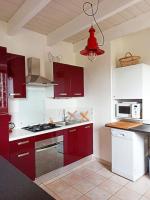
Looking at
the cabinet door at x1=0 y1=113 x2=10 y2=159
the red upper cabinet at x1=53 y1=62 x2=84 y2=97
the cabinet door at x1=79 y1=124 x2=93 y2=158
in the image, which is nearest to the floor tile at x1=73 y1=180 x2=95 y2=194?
the cabinet door at x1=79 y1=124 x2=93 y2=158

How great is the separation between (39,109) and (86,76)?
3.82 ft

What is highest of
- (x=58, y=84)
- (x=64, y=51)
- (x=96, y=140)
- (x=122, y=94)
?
(x=64, y=51)

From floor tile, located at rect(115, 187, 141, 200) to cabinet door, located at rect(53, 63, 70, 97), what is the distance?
1.72 meters

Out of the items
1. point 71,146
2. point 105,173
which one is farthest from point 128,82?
point 105,173

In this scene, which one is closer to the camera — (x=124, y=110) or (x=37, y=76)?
(x=37, y=76)

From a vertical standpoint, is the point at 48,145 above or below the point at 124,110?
below

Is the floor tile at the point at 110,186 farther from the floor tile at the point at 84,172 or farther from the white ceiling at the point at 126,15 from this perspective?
the white ceiling at the point at 126,15

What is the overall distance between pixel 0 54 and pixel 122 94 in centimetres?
197

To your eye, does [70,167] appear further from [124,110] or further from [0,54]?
[0,54]

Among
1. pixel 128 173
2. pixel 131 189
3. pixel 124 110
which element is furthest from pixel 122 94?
pixel 131 189

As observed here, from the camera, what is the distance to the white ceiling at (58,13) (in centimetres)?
198

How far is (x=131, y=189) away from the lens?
2.19 m

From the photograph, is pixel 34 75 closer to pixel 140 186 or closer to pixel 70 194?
pixel 70 194

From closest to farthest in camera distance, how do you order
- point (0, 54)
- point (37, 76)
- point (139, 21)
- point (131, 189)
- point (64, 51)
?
point (0, 54) → point (131, 189) → point (139, 21) → point (37, 76) → point (64, 51)
